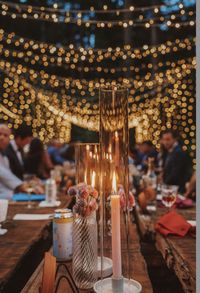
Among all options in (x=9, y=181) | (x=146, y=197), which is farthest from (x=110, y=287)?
(x=9, y=181)

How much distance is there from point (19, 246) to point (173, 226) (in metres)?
0.80

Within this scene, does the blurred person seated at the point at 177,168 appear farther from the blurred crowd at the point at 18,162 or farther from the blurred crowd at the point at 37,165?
the blurred crowd at the point at 18,162

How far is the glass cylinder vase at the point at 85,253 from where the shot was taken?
1.35m

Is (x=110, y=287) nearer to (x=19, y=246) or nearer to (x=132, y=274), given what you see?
(x=132, y=274)

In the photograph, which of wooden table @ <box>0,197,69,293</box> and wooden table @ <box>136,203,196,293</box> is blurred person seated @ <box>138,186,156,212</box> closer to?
wooden table @ <box>136,203,196,293</box>

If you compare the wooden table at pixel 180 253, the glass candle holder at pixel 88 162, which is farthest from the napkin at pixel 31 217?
the glass candle holder at pixel 88 162

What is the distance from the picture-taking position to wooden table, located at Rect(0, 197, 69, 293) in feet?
5.13

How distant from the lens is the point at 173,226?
6.79 feet

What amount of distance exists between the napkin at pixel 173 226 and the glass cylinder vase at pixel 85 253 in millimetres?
759

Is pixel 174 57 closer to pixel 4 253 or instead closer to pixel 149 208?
pixel 149 208

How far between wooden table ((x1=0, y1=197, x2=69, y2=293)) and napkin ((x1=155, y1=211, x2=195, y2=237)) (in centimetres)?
65

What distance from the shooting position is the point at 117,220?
114cm

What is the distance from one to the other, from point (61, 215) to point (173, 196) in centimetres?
103

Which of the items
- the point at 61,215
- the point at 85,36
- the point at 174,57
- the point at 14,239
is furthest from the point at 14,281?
the point at 85,36
